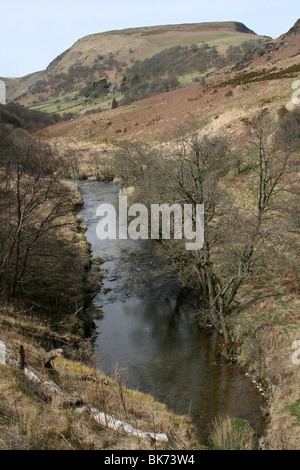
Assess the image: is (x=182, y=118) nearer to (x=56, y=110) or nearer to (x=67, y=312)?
(x=67, y=312)

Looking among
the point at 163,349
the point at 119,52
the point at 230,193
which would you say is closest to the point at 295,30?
the point at 230,193

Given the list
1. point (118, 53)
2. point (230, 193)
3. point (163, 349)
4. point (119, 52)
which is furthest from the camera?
point (119, 52)

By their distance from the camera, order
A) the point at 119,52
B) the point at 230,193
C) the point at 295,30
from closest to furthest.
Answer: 1. the point at 230,193
2. the point at 295,30
3. the point at 119,52

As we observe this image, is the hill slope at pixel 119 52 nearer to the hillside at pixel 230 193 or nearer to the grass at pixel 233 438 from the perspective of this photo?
the hillside at pixel 230 193

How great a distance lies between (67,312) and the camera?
15.4 meters

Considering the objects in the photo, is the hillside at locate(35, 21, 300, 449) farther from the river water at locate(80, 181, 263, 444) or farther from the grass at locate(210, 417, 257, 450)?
the river water at locate(80, 181, 263, 444)

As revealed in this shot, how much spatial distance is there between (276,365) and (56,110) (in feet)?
376

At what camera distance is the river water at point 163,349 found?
10633 mm

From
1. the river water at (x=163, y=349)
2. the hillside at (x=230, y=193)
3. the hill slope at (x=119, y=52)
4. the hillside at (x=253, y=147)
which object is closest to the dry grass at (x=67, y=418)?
the hillside at (x=230, y=193)

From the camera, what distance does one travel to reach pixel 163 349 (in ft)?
44.8

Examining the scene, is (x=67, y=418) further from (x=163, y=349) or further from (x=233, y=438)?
(x=163, y=349)

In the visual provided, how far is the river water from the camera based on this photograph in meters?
10.6

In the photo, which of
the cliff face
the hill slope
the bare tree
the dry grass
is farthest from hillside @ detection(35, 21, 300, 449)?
the hill slope
